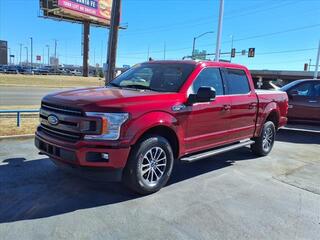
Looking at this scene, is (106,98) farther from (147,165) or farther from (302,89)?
(302,89)

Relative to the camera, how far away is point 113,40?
10711 mm

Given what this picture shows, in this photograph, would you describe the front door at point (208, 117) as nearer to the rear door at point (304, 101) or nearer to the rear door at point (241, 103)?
the rear door at point (241, 103)

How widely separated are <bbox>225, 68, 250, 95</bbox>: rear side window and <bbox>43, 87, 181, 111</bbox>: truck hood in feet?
5.33

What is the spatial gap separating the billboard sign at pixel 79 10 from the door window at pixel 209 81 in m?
61.3

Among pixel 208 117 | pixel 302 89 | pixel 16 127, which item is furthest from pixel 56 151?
pixel 302 89

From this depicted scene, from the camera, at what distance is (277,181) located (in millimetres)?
5750

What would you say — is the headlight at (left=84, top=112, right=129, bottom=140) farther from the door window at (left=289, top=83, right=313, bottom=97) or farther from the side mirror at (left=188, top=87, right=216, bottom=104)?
the door window at (left=289, top=83, right=313, bottom=97)

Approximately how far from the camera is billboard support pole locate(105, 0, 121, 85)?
10609mm

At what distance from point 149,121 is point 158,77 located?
134 centimetres

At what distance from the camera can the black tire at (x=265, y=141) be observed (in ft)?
24.1

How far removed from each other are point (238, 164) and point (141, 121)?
310cm

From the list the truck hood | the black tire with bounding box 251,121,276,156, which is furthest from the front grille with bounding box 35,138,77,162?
the black tire with bounding box 251,121,276,156

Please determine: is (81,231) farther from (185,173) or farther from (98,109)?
(185,173)

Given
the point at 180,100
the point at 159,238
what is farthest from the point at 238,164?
the point at 159,238
